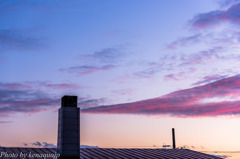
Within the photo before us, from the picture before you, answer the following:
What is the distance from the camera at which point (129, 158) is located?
26.6 metres

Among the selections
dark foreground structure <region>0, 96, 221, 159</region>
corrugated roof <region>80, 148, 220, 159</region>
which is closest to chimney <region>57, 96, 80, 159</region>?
dark foreground structure <region>0, 96, 221, 159</region>

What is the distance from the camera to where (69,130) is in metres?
24.5

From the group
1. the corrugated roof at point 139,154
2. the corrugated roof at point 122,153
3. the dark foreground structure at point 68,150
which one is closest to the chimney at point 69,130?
the dark foreground structure at point 68,150

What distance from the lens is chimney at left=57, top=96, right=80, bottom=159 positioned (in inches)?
951

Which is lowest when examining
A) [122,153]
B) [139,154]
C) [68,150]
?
[139,154]

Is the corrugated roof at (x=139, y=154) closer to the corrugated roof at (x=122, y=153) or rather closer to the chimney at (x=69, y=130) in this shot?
the corrugated roof at (x=122, y=153)

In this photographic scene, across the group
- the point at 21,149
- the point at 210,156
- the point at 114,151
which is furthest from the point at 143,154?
the point at 21,149

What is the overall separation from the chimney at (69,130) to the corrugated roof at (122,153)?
1255mm

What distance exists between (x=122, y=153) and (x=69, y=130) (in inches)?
248

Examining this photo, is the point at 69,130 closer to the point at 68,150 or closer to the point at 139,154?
the point at 68,150

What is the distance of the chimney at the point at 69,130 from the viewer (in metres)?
24.2

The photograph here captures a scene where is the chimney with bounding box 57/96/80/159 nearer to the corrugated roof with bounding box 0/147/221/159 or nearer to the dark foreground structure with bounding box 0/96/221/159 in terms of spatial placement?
the dark foreground structure with bounding box 0/96/221/159

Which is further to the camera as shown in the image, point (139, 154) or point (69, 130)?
point (139, 154)

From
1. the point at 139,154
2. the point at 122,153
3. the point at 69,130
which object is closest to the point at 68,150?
the point at 69,130
